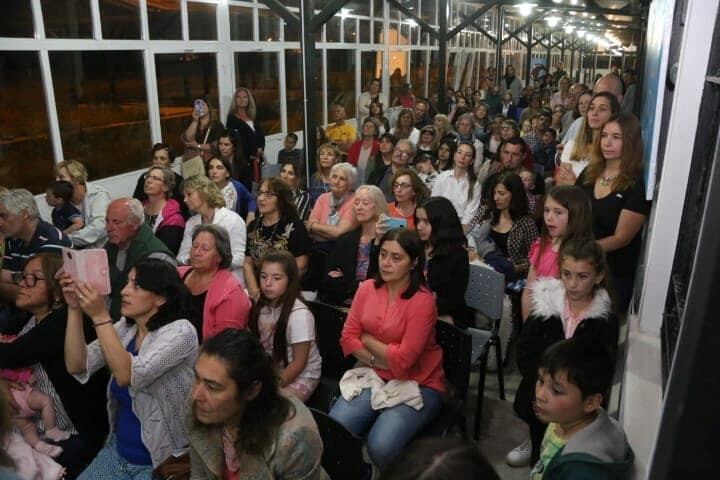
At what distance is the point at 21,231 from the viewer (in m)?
3.72

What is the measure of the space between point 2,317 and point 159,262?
1.47m

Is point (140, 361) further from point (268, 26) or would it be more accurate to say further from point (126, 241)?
point (268, 26)

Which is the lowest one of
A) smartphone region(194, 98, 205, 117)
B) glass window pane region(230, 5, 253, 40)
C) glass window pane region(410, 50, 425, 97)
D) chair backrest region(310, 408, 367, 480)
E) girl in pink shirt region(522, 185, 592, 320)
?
chair backrest region(310, 408, 367, 480)

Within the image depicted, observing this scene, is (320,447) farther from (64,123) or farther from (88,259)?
(64,123)

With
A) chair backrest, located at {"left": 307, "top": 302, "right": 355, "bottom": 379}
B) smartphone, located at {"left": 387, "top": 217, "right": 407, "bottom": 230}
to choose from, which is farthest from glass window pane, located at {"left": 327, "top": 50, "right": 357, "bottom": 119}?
chair backrest, located at {"left": 307, "top": 302, "right": 355, "bottom": 379}

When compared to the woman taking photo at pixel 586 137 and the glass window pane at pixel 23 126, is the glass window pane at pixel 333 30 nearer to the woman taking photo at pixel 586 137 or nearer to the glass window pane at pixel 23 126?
the glass window pane at pixel 23 126

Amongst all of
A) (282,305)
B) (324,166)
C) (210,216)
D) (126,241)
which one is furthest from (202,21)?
(282,305)

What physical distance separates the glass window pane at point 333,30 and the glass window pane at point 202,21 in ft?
11.1

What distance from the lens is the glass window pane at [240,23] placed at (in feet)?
25.9

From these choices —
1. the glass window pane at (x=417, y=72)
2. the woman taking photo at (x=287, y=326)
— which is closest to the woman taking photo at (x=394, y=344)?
the woman taking photo at (x=287, y=326)

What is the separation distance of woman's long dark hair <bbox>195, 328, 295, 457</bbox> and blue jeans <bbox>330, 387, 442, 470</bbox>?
63 cm

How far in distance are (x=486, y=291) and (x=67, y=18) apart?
15.8ft

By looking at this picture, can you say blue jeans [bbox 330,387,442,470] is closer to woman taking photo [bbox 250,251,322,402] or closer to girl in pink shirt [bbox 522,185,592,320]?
woman taking photo [bbox 250,251,322,402]

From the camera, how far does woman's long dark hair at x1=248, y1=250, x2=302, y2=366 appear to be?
2838 millimetres
